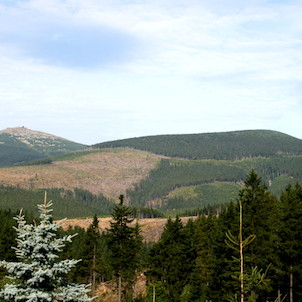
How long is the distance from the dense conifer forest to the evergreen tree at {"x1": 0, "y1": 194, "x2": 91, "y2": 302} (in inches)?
294

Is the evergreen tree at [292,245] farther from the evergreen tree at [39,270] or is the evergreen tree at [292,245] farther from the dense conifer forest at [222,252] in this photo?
the evergreen tree at [39,270]

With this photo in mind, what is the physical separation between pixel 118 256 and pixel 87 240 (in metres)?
12.2

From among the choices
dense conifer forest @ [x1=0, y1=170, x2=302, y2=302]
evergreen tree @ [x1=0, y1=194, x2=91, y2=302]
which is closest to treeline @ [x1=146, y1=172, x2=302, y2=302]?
dense conifer forest @ [x1=0, y1=170, x2=302, y2=302]

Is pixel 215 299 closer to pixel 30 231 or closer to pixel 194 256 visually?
pixel 194 256

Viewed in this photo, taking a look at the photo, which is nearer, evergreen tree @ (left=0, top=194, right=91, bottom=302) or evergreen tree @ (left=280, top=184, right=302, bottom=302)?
evergreen tree @ (left=0, top=194, right=91, bottom=302)

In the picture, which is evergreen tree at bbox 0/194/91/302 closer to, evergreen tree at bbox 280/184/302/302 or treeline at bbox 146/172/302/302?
treeline at bbox 146/172/302/302

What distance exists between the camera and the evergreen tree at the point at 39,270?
1183 centimetres

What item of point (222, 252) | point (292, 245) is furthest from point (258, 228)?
point (222, 252)

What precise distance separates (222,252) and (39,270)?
1305 inches

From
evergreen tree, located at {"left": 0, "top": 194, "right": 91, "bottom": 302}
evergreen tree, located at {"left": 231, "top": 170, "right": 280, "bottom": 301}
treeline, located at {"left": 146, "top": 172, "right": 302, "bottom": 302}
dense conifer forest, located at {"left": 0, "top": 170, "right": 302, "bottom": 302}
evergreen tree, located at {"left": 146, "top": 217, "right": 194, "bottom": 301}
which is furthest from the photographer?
evergreen tree, located at {"left": 146, "top": 217, "right": 194, "bottom": 301}

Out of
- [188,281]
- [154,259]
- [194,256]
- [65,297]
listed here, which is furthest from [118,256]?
[65,297]

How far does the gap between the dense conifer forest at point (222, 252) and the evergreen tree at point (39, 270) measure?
747 cm

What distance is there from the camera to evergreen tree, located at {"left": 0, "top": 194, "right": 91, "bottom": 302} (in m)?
11.8

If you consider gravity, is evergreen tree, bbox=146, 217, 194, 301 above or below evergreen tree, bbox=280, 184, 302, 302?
below
